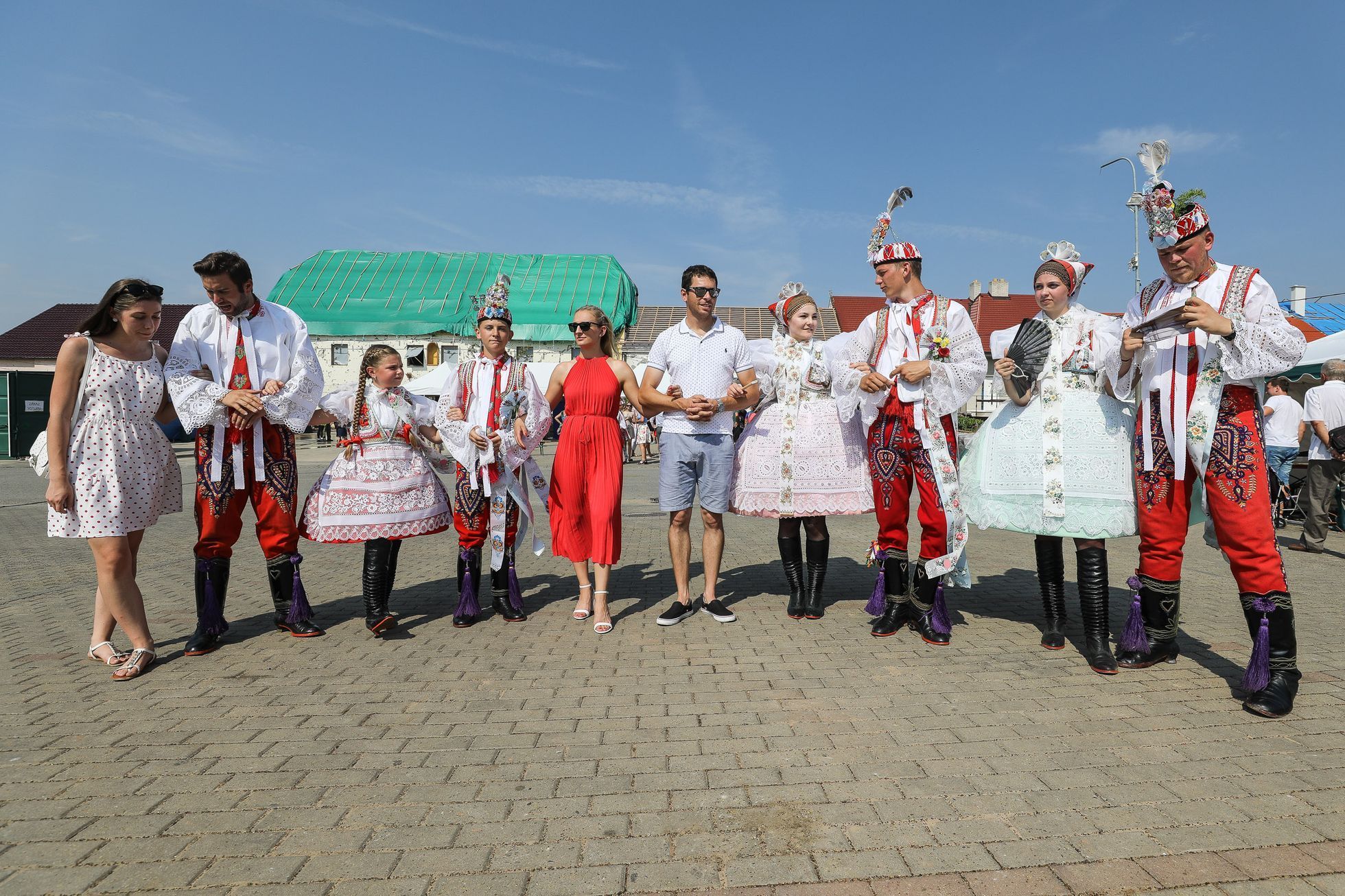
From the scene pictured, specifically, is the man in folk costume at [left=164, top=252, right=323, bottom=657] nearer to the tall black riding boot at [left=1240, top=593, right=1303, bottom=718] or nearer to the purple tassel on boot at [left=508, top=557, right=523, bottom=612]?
the purple tassel on boot at [left=508, top=557, right=523, bottom=612]

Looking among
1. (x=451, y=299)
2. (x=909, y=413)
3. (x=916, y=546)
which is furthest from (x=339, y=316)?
(x=909, y=413)

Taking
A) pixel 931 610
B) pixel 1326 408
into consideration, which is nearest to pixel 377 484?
pixel 931 610

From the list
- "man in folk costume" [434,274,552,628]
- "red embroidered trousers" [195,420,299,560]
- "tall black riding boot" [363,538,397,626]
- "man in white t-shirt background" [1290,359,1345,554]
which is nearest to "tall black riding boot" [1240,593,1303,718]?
"man in folk costume" [434,274,552,628]

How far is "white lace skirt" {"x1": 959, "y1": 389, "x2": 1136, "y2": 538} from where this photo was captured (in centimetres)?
404

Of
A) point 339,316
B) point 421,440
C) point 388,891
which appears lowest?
point 388,891

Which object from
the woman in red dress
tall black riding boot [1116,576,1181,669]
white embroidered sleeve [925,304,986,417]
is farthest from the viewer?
the woman in red dress

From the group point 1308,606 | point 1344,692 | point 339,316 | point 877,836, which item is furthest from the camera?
point 339,316

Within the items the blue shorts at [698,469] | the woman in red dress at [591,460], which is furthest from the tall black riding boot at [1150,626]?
the woman in red dress at [591,460]

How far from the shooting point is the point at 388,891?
6.92 feet

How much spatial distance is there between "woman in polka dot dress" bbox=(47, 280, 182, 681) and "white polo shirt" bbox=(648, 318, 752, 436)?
2872 millimetres

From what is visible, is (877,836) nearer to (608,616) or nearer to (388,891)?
(388,891)

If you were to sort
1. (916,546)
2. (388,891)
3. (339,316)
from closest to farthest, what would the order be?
1. (388,891)
2. (916,546)
3. (339,316)

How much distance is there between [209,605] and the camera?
4.45m

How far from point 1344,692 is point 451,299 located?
3353cm
